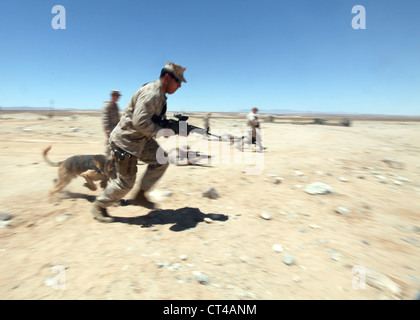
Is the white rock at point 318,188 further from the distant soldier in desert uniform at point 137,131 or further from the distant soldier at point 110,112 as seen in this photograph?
the distant soldier at point 110,112

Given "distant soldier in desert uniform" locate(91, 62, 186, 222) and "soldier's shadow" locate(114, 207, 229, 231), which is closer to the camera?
"distant soldier in desert uniform" locate(91, 62, 186, 222)

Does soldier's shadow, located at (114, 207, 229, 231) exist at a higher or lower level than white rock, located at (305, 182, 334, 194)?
lower

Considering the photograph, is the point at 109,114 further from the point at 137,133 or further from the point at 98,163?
the point at 137,133

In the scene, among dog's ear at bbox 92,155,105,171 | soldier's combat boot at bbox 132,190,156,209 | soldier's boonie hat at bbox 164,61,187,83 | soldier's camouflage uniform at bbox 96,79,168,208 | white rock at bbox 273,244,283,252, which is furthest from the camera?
dog's ear at bbox 92,155,105,171

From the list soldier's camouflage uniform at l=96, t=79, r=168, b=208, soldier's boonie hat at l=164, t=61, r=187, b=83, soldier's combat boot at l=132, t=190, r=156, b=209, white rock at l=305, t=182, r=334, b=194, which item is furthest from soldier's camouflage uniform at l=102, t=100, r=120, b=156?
white rock at l=305, t=182, r=334, b=194

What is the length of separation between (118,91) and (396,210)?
538 cm

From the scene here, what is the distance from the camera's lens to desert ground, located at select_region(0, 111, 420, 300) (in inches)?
71.3

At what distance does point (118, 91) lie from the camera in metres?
4.74

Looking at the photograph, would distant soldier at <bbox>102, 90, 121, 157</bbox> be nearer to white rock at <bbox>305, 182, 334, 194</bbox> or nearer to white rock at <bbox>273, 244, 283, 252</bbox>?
white rock at <bbox>273, 244, 283, 252</bbox>

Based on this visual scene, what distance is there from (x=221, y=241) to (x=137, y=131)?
1626 mm

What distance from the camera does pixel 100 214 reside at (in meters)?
2.95

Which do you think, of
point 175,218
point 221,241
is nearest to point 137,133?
point 175,218

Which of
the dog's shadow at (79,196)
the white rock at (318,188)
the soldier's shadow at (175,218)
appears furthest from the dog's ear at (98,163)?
the white rock at (318,188)
